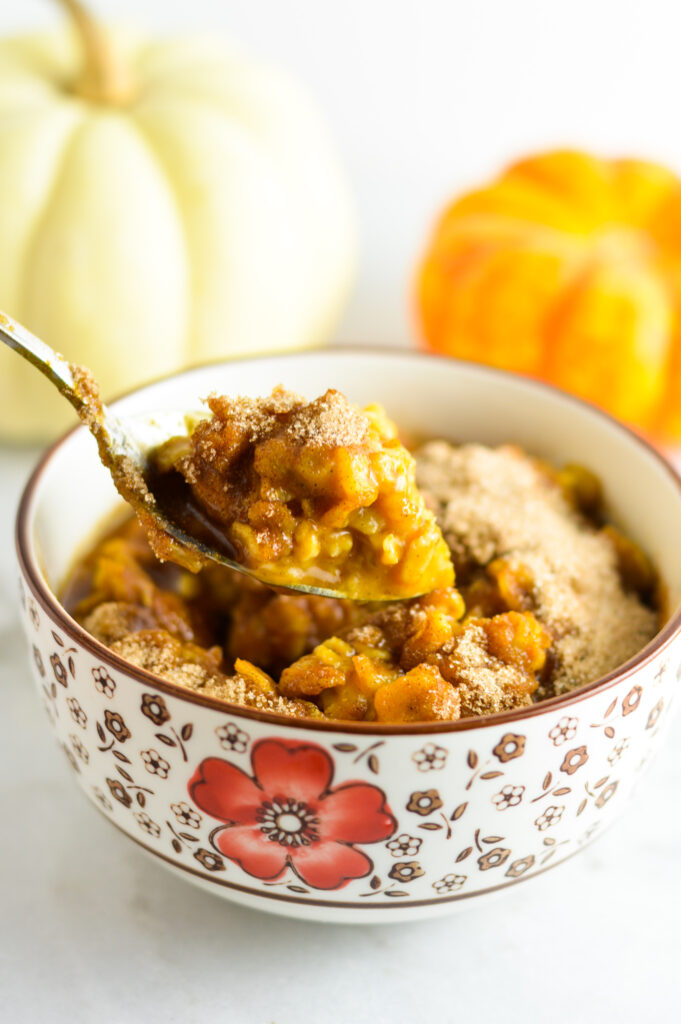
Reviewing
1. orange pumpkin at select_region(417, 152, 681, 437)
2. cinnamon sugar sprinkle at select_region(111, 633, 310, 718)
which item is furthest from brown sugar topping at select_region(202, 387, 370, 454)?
orange pumpkin at select_region(417, 152, 681, 437)

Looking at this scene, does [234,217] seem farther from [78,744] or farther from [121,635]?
[78,744]

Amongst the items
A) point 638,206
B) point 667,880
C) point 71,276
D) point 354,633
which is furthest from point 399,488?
point 638,206

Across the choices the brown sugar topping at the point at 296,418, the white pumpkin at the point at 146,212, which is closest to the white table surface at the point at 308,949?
the brown sugar topping at the point at 296,418

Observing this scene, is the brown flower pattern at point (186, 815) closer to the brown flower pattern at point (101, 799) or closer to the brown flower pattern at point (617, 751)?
the brown flower pattern at point (101, 799)

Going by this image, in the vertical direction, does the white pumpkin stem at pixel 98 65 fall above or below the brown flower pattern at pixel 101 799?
above

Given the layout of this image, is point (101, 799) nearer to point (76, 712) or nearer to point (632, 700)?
point (76, 712)
